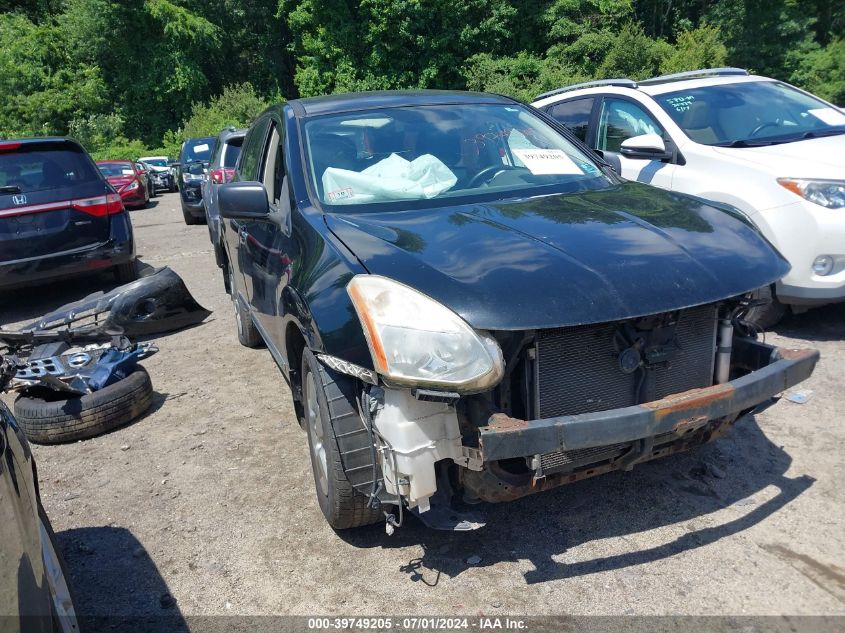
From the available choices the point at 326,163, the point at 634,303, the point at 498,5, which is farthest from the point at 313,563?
the point at 498,5

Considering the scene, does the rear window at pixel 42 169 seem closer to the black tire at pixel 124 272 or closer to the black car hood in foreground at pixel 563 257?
the black tire at pixel 124 272

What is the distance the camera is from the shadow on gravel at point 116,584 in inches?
106

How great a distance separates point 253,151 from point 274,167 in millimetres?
965

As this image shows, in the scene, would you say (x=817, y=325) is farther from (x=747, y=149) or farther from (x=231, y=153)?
(x=231, y=153)

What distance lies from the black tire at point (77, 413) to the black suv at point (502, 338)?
4.98ft

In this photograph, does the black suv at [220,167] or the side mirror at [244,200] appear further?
the black suv at [220,167]

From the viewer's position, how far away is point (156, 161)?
83.3ft

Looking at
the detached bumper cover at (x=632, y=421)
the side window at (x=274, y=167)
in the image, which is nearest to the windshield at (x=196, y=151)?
the side window at (x=274, y=167)

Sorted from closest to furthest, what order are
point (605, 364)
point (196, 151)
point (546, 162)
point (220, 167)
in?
point (605, 364)
point (546, 162)
point (220, 167)
point (196, 151)

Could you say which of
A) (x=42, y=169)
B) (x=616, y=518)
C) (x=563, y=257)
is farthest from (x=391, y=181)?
(x=42, y=169)

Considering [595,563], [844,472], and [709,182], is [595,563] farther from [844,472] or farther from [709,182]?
[709,182]

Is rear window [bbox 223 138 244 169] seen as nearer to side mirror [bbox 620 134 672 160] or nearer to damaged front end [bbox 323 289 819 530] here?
side mirror [bbox 620 134 672 160]

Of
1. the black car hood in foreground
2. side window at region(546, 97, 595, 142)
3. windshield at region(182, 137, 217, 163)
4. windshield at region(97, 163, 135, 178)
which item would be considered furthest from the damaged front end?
windshield at region(97, 163, 135, 178)

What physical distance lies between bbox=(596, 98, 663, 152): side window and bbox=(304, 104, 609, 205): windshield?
219 centimetres
